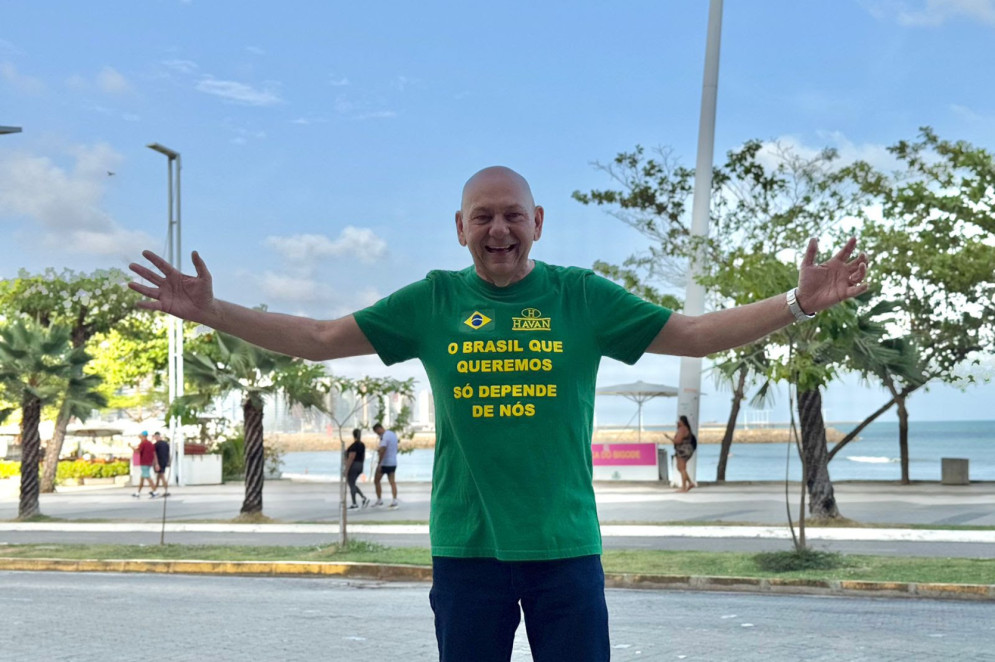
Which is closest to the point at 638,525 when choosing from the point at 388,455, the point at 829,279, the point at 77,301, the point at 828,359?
the point at 828,359

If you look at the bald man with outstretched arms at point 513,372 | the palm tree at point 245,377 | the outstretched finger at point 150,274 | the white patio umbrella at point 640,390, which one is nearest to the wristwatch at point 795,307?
the bald man with outstretched arms at point 513,372

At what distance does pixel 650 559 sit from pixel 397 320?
37.5 ft

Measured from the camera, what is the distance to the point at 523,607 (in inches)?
120

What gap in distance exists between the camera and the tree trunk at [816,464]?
2000 cm

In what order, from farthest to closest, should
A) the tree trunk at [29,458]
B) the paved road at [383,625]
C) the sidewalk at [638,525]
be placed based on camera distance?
the tree trunk at [29,458]
the sidewalk at [638,525]
the paved road at [383,625]

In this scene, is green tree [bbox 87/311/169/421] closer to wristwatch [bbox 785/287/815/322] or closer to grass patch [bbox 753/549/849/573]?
grass patch [bbox 753/549/849/573]

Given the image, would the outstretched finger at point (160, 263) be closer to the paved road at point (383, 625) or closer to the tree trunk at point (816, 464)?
the paved road at point (383, 625)

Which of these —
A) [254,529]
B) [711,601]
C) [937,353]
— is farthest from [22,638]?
[937,353]

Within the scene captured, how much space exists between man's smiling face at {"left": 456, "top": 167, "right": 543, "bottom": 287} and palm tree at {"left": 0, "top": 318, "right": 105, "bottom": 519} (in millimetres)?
24273

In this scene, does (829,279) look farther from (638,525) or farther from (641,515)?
(641,515)

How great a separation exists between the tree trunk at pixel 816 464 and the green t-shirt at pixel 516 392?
1718 cm

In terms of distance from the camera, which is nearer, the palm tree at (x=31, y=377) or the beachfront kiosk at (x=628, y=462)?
the palm tree at (x=31, y=377)

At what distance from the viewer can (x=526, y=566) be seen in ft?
9.68

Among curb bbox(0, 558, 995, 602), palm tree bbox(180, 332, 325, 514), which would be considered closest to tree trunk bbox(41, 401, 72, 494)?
palm tree bbox(180, 332, 325, 514)
